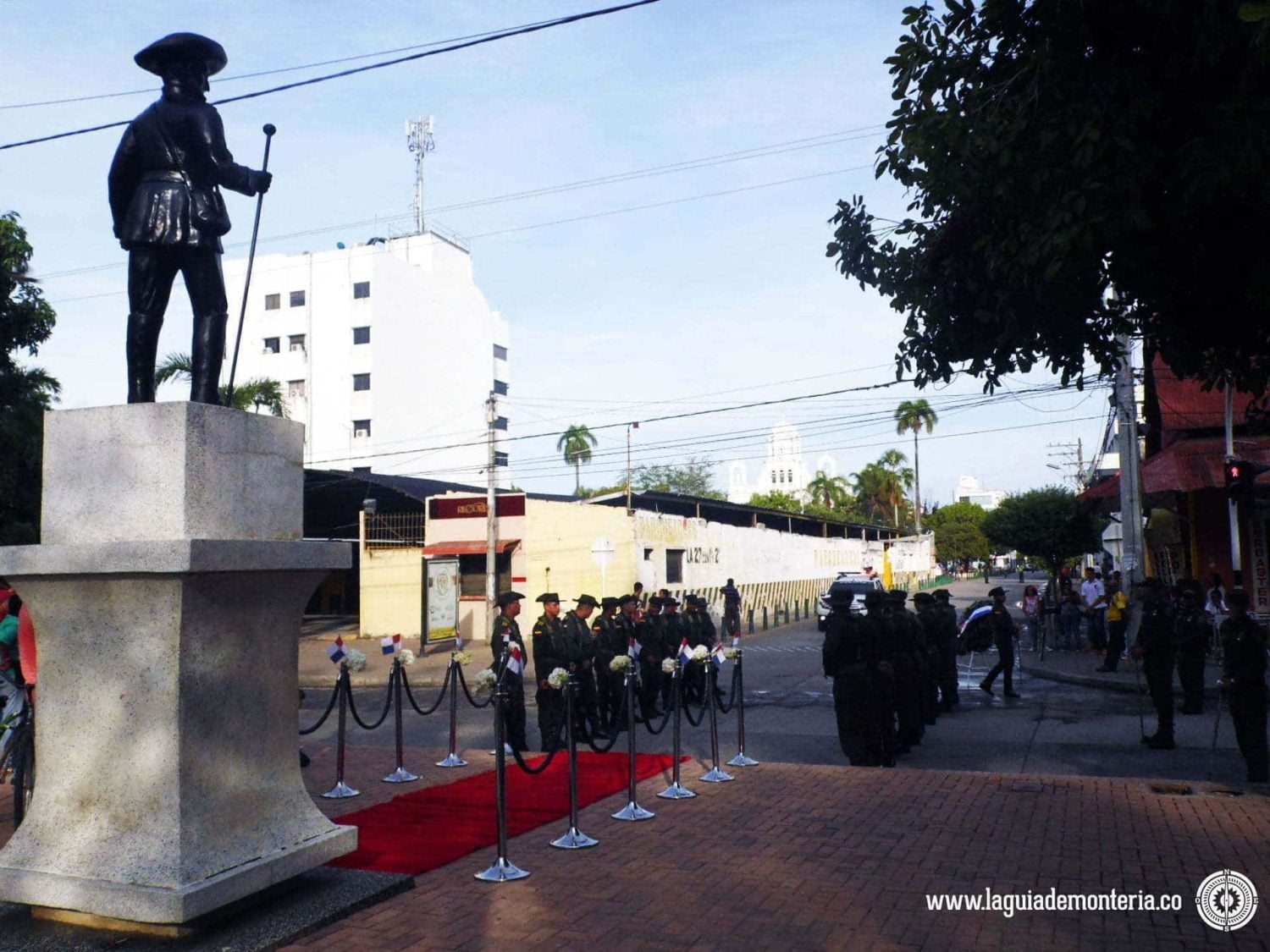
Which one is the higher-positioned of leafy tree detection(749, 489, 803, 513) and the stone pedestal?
leafy tree detection(749, 489, 803, 513)

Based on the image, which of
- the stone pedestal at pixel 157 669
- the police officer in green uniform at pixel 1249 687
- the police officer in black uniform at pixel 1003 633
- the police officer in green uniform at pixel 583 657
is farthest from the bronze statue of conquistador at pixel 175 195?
the police officer in black uniform at pixel 1003 633

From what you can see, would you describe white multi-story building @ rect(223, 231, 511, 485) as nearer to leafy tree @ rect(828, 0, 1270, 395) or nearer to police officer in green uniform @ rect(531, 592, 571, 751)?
police officer in green uniform @ rect(531, 592, 571, 751)

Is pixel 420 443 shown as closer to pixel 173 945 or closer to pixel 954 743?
pixel 954 743

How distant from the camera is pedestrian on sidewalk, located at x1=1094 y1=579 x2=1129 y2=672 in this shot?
18.8 meters

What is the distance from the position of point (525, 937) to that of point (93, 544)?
2.93m

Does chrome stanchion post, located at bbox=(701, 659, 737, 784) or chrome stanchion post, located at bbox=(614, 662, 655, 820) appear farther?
chrome stanchion post, located at bbox=(701, 659, 737, 784)

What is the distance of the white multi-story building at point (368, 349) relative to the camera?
62406 millimetres

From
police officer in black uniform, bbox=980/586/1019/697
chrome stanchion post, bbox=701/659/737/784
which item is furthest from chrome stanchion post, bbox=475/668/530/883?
police officer in black uniform, bbox=980/586/1019/697

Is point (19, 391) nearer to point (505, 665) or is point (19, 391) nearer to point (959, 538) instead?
point (505, 665)

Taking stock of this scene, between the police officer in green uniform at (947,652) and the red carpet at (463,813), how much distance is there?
523 cm

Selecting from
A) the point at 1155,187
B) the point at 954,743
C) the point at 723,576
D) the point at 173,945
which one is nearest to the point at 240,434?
the point at 173,945

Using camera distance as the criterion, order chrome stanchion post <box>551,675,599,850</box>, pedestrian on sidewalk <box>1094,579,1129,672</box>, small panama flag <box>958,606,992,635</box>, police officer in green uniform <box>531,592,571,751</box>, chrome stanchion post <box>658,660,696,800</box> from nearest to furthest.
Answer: chrome stanchion post <box>551,675,599,850</box>
chrome stanchion post <box>658,660,696,800</box>
police officer in green uniform <box>531,592,571,751</box>
small panama flag <box>958,606,992,635</box>
pedestrian on sidewalk <box>1094,579,1129,672</box>

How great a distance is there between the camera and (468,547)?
3164 centimetres

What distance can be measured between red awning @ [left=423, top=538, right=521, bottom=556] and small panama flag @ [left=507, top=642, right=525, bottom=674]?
20323 mm
